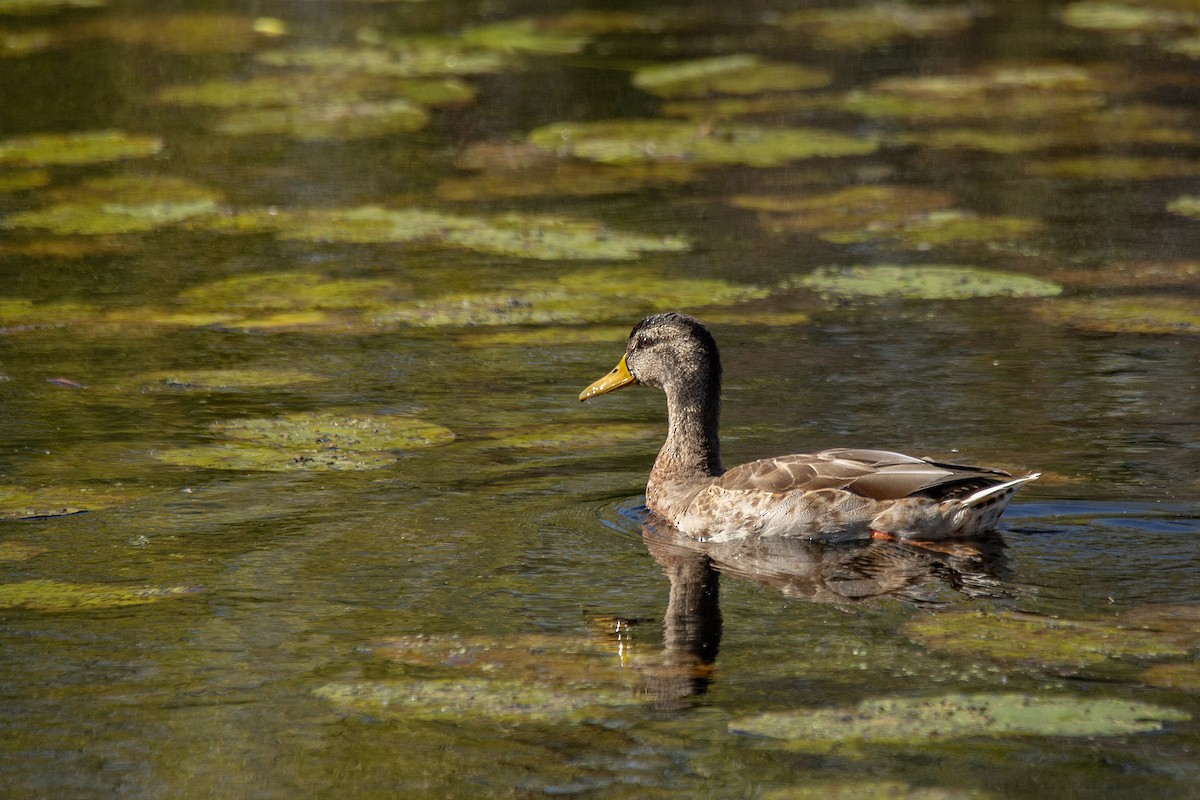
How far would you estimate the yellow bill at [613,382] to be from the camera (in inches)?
364

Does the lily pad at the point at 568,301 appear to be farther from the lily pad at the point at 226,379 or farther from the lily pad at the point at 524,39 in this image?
the lily pad at the point at 524,39

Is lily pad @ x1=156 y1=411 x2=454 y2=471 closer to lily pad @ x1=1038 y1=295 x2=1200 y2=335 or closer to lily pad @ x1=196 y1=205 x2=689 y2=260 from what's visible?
lily pad @ x1=196 y1=205 x2=689 y2=260

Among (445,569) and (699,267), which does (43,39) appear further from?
(445,569)

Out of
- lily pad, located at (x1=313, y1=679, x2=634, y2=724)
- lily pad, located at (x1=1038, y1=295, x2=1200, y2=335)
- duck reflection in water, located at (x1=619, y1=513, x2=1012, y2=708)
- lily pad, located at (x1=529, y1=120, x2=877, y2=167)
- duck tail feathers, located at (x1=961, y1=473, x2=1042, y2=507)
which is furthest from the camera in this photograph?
lily pad, located at (x1=529, y1=120, x2=877, y2=167)

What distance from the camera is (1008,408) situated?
955 centimetres

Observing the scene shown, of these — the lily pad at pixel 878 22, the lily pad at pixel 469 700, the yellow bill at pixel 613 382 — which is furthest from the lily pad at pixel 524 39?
the lily pad at pixel 469 700

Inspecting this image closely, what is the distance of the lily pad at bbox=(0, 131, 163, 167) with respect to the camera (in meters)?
16.2

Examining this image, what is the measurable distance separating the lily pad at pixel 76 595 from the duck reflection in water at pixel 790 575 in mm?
2016

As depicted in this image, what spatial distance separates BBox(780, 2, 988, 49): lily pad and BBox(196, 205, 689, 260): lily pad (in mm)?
9220

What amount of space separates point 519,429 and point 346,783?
398 centimetres

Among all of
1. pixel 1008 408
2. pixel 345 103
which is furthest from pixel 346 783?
pixel 345 103

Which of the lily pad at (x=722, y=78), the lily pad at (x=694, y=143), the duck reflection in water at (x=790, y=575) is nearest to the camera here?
the duck reflection in water at (x=790, y=575)

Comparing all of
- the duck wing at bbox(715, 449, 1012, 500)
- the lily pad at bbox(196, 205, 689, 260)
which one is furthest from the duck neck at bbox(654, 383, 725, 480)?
the lily pad at bbox(196, 205, 689, 260)

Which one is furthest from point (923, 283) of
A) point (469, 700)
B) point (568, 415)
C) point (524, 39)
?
point (524, 39)
